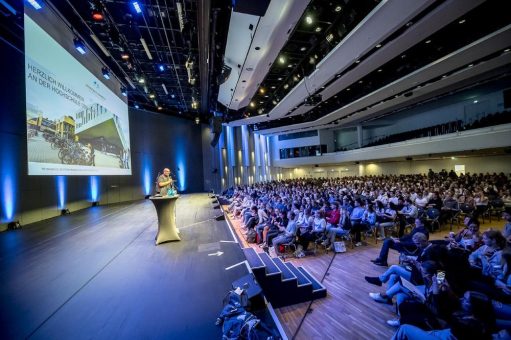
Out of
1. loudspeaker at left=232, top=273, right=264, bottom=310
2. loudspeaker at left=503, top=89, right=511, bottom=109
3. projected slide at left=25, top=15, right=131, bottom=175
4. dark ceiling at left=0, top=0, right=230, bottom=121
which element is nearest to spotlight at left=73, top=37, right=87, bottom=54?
dark ceiling at left=0, top=0, right=230, bottom=121

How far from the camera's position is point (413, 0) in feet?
16.9

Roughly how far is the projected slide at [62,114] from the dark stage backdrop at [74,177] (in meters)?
2.46

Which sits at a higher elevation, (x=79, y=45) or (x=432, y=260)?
(x=79, y=45)

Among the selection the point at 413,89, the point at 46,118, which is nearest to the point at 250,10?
the point at 46,118

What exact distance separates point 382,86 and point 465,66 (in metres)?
2.91

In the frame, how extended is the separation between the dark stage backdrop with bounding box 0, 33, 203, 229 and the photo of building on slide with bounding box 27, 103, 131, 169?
250 cm

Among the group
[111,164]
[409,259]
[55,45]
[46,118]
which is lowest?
[409,259]

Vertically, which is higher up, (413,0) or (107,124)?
(413,0)

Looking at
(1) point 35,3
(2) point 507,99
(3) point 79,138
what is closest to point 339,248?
(3) point 79,138

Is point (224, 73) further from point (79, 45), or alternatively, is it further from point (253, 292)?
point (253, 292)

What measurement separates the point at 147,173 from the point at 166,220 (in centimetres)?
1163

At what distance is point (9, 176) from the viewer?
6.68m

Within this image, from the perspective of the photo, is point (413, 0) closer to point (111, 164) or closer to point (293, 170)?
point (111, 164)

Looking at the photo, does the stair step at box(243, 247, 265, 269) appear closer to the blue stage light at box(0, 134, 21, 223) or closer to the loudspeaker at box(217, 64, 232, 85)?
the loudspeaker at box(217, 64, 232, 85)
